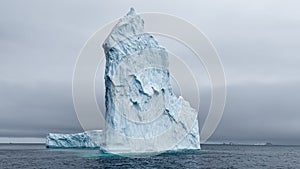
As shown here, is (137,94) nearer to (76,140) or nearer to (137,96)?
(137,96)

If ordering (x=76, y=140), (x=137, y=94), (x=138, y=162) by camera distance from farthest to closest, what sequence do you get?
(x=76, y=140) < (x=137, y=94) < (x=138, y=162)

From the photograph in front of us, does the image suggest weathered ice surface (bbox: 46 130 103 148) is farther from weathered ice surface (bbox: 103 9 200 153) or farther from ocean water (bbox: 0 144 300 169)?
weathered ice surface (bbox: 103 9 200 153)

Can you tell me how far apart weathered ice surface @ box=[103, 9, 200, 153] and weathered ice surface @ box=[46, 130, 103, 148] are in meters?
45.1

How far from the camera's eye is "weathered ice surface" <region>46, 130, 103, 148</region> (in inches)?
4707

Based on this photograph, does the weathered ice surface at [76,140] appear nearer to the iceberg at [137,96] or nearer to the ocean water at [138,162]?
the ocean water at [138,162]

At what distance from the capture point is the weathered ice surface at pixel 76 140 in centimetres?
11956

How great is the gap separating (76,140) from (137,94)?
207 feet

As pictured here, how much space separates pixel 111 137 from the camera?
6844 cm

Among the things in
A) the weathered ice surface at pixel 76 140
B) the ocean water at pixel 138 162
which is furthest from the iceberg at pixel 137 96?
the weathered ice surface at pixel 76 140

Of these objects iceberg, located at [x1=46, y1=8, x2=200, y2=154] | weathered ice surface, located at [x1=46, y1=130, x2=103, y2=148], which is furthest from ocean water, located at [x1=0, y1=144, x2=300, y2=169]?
weathered ice surface, located at [x1=46, y1=130, x2=103, y2=148]

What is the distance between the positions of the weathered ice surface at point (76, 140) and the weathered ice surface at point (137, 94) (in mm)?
45123

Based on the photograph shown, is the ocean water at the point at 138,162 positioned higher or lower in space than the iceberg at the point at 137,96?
lower

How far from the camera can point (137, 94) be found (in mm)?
71312

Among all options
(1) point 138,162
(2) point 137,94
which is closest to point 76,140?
(2) point 137,94
